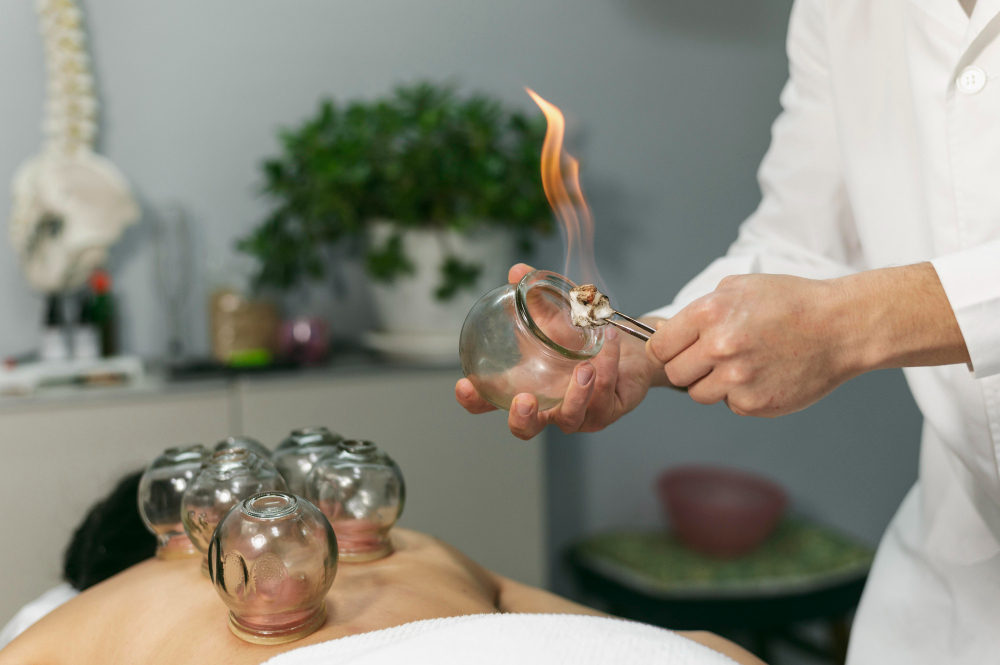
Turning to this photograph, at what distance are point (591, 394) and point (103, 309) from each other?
1358mm

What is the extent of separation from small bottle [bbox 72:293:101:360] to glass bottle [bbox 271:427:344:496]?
3.11ft

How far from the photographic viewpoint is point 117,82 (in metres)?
1.80

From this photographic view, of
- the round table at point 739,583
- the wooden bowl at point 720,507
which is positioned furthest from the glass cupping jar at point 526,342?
the wooden bowl at point 720,507

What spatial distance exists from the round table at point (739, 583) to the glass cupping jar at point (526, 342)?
128 cm

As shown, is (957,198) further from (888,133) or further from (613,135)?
(613,135)

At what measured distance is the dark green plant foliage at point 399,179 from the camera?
1.64 metres

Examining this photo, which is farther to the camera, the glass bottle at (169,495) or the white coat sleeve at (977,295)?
the glass bottle at (169,495)

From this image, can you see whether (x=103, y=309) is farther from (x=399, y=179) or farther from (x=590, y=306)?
(x=590, y=306)

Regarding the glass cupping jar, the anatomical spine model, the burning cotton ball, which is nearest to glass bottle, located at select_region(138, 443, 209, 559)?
the glass cupping jar

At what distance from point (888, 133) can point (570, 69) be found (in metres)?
1.33

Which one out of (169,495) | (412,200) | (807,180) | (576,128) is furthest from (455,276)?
(169,495)

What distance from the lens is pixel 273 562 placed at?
2.14 feet

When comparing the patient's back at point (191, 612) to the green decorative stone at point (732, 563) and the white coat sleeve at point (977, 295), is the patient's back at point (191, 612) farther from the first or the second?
the green decorative stone at point (732, 563)

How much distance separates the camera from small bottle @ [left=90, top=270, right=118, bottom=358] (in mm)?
Result: 1729
